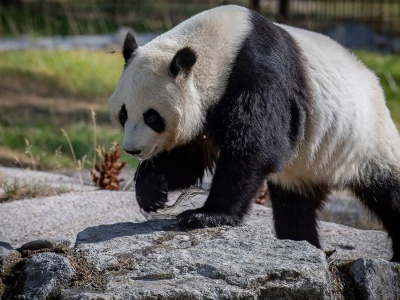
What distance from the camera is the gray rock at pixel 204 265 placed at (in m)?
4.04

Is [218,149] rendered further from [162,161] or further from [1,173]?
[1,173]

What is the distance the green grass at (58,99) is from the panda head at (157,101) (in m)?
3.97

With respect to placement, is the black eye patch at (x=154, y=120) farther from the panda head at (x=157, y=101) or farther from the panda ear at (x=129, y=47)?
the panda ear at (x=129, y=47)

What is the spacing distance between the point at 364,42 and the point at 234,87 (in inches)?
486

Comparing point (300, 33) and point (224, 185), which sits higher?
point (300, 33)

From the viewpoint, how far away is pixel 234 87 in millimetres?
4863

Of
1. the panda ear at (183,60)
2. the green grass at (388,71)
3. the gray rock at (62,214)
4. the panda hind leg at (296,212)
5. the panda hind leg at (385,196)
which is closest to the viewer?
the panda ear at (183,60)

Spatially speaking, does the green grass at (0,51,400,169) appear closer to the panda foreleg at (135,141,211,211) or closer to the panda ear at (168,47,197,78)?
the panda foreleg at (135,141,211,211)

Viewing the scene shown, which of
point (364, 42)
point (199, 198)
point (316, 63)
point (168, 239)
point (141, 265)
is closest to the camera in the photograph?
point (141, 265)

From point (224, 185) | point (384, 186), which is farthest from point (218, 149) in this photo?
point (384, 186)

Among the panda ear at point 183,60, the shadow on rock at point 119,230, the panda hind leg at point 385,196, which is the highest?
the panda ear at point 183,60

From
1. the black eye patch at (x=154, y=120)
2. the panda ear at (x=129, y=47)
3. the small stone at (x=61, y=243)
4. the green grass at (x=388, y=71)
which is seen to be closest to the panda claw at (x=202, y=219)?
the black eye patch at (x=154, y=120)

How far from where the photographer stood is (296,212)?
588 cm

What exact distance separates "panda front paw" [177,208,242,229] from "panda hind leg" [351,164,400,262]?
1.24m
